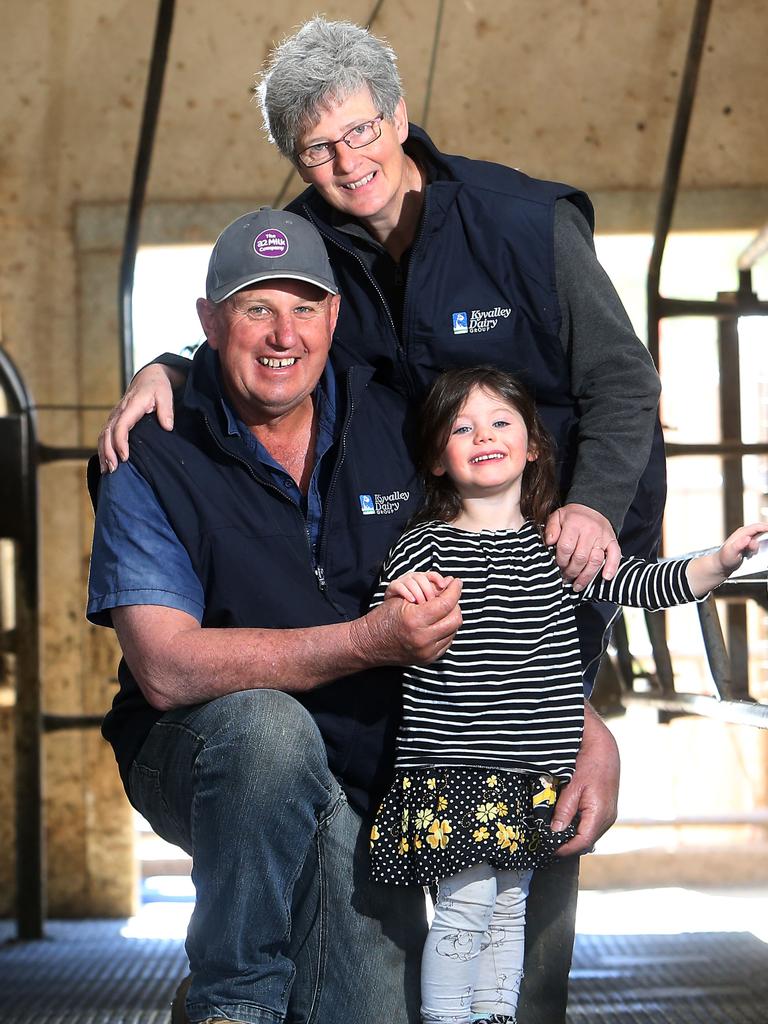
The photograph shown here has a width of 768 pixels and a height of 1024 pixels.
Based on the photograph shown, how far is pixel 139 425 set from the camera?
173 centimetres

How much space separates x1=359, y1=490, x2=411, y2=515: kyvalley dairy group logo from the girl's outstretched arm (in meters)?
0.42

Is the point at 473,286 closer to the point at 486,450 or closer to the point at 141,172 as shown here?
the point at 486,450

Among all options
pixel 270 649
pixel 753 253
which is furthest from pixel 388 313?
pixel 753 253

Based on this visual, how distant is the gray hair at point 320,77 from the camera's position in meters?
1.79

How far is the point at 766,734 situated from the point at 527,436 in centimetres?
325

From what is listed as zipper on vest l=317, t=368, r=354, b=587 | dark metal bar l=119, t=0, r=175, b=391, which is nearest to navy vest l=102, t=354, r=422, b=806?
zipper on vest l=317, t=368, r=354, b=587

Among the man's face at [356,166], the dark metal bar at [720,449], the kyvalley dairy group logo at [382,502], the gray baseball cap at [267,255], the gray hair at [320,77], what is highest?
the gray hair at [320,77]

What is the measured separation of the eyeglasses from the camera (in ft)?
5.87

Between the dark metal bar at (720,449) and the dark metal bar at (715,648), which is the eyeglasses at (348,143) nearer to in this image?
the dark metal bar at (715,648)

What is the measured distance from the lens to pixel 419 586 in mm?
1506

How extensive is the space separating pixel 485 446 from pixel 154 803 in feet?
2.17

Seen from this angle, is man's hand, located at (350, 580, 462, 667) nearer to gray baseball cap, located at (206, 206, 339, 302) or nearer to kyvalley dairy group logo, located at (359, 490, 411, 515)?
kyvalley dairy group logo, located at (359, 490, 411, 515)

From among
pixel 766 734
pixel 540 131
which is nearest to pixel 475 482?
pixel 540 131

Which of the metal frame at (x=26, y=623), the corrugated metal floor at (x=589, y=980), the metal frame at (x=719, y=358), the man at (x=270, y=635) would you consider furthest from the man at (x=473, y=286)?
the metal frame at (x=26, y=623)
